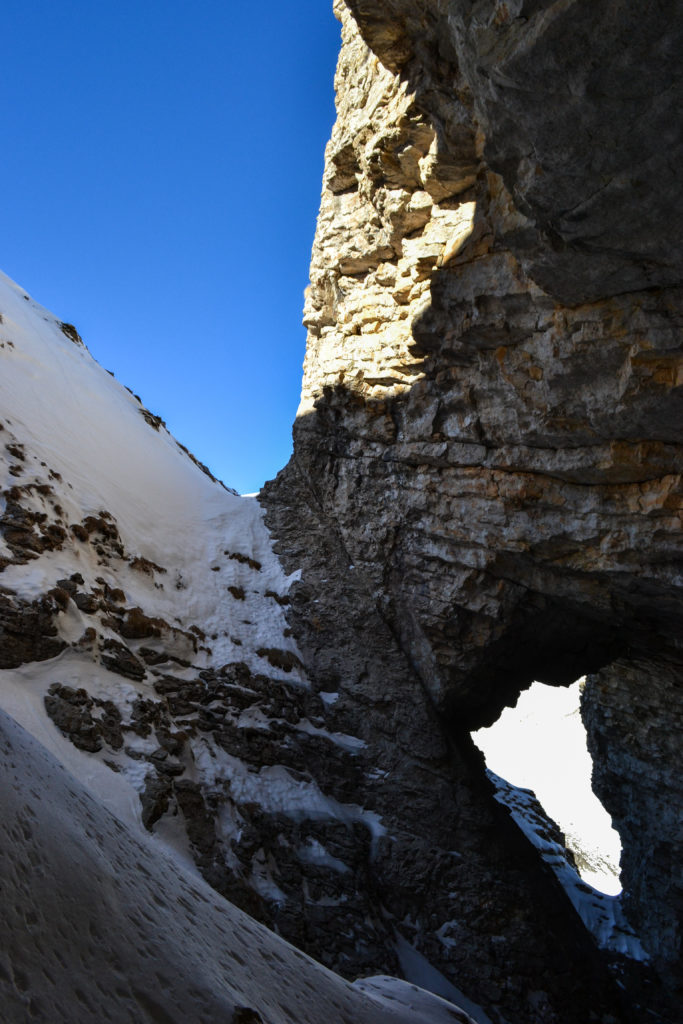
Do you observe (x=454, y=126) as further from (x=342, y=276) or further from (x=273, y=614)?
(x=273, y=614)

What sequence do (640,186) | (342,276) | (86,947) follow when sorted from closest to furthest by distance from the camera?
(86,947)
(640,186)
(342,276)

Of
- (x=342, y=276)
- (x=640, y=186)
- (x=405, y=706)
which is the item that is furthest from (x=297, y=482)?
(x=640, y=186)

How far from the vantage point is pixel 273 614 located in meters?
14.6

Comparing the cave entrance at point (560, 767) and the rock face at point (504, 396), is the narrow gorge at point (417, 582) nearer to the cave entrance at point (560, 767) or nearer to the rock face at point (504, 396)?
the rock face at point (504, 396)

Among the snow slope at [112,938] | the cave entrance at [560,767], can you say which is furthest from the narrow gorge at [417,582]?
the cave entrance at [560,767]

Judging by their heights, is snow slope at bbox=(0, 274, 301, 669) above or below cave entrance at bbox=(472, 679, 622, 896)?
below

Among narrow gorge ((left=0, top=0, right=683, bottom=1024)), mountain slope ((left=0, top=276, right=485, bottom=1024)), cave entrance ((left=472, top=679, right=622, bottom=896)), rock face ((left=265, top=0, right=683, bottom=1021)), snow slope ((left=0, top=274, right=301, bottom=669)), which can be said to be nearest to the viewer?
mountain slope ((left=0, top=276, right=485, bottom=1024))

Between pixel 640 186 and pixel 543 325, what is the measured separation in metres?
2.90

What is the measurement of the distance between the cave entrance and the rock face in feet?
30.7

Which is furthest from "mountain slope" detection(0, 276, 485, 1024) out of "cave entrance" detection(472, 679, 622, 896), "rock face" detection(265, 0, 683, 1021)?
"cave entrance" detection(472, 679, 622, 896)

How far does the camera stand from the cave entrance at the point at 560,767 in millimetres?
25578

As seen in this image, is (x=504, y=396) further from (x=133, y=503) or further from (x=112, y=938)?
(x=133, y=503)

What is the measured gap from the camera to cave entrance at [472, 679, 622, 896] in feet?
83.9

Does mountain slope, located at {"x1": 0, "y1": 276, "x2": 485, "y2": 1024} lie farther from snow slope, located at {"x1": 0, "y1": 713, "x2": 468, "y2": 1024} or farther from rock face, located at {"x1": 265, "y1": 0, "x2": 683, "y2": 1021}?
rock face, located at {"x1": 265, "y1": 0, "x2": 683, "y2": 1021}
